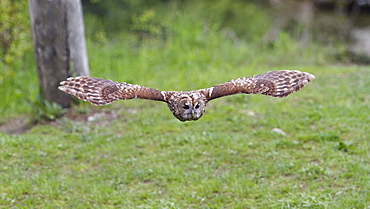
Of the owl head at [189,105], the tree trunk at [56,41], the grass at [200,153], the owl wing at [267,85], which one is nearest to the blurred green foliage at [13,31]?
the grass at [200,153]

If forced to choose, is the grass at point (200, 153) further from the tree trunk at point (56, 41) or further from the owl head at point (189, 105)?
the owl head at point (189, 105)

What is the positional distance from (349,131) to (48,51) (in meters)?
4.63

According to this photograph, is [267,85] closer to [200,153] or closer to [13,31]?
[200,153]

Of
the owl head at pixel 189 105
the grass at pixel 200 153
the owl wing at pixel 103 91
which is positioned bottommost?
the grass at pixel 200 153

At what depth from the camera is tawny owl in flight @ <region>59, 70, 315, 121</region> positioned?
194 inches

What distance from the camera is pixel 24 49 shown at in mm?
9172

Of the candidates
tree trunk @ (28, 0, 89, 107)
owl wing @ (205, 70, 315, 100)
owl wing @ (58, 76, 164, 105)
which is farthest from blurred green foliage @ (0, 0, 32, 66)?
owl wing @ (205, 70, 315, 100)

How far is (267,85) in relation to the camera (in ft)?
17.2

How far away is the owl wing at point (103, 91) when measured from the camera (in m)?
4.95

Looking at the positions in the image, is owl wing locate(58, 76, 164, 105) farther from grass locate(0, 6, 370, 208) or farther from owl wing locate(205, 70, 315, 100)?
grass locate(0, 6, 370, 208)

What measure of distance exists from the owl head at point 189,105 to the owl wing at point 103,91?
0.20 metres

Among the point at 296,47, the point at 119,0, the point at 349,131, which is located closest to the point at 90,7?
the point at 119,0

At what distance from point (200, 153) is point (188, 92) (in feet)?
5.33

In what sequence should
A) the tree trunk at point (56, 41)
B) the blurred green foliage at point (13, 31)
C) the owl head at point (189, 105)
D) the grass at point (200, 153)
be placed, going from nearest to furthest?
the owl head at point (189, 105)
the grass at point (200, 153)
the tree trunk at point (56, 41)
the blurred green foliage at point (13, 31)
